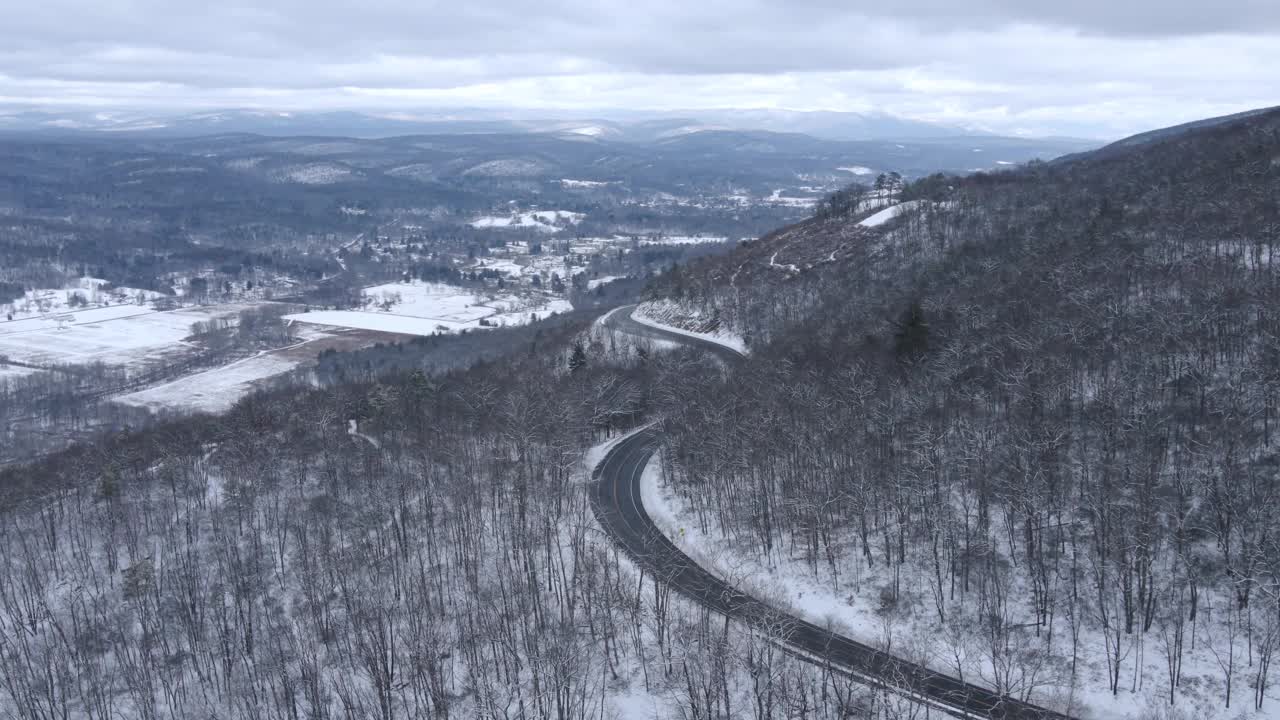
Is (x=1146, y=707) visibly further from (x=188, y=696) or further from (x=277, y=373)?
(x=277, y=373)

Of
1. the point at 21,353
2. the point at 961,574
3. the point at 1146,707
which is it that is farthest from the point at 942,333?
the point at 21,353

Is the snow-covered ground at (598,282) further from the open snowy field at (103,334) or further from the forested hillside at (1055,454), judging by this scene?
the forested hillside at (1055,454)

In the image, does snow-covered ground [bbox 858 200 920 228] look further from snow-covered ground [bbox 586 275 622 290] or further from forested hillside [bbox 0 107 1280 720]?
snow-covered ground [bbox 586 275 622 290]

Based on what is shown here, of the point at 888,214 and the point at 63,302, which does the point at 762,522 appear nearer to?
the point at 888,214

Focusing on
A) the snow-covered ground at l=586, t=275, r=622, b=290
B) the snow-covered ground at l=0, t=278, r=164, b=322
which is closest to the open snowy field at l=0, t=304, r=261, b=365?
the snow-covered ground at l=0, t=278, r=164, b=322

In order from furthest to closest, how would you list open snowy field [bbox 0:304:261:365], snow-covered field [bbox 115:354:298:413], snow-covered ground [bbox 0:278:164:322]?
snow-covered ground [bbox 0:278:164:322]
open snowy field [bbox 0:304:261:365]
snow-covered field [bbox 115:354:298:413]

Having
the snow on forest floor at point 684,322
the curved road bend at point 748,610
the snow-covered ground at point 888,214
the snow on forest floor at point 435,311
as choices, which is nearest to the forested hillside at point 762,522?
the curved road bend at point 748,610
